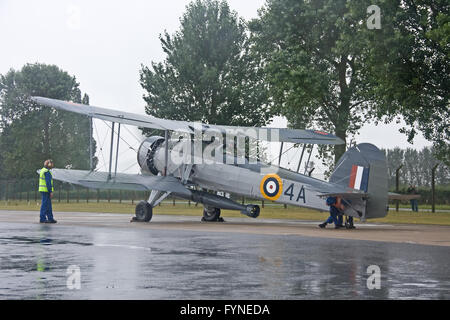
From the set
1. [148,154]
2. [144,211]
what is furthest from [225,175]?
[148,154]

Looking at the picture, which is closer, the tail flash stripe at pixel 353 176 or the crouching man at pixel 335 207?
the crouching man at pixel 335 207

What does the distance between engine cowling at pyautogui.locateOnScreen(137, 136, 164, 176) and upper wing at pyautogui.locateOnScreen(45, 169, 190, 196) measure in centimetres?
150

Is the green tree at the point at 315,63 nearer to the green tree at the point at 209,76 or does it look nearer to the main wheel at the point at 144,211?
the green tree at the point at 209,76

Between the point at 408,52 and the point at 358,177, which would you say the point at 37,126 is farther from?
the point at 358,177

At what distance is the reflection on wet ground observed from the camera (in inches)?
336

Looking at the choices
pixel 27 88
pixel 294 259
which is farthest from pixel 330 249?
pixel 27 88

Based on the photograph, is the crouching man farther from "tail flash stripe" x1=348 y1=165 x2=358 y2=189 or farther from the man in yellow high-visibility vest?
the man in yellow high-visibility vest

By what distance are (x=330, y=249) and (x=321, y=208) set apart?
7028 millimetres

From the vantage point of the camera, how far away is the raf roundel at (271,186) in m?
22.3

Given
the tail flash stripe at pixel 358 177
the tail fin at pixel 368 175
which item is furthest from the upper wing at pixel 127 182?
the tail flash stripe at pixel 358 177

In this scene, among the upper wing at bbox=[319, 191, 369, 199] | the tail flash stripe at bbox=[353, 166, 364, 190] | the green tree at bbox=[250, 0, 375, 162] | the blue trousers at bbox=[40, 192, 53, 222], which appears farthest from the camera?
the green tree at bbox=[250, 0, 375, 162]

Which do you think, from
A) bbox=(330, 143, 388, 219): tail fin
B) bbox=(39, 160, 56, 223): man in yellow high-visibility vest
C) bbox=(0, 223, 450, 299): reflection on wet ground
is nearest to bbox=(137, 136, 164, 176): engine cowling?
bbox=(39, 160, 56, 223): man in yellow high-visibility vest

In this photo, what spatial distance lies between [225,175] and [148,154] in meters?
3.97

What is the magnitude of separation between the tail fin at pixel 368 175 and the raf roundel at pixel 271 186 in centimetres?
172
